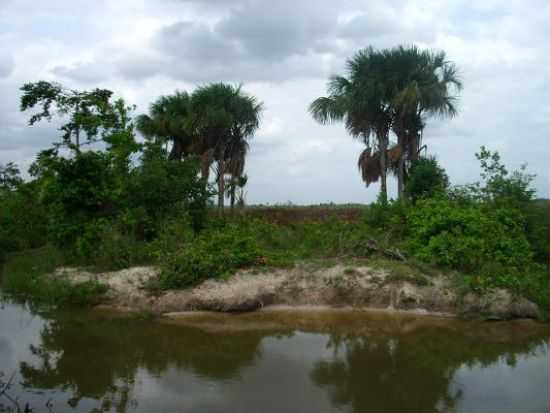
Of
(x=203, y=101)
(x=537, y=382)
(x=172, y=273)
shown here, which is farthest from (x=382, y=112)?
(x=537, y=382)

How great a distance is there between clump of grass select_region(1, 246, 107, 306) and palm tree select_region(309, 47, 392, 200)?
13282mm

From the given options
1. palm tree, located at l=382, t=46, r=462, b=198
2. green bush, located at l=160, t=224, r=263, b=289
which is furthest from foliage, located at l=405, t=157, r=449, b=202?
green bush, located at l=160, t=224, r=263, b=289

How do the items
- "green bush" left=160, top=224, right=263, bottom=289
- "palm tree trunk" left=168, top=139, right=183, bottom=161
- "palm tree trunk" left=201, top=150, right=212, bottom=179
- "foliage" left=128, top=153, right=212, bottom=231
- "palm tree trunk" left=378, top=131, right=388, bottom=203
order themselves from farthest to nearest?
"palm tree trunk" left=168, top=139, right=183, bottom=161 → "palm tree trunk" left=201, top=150, right=212, bottom=179 → "palm tree trunk" left=378, top=131, right=388, bottom=203 → "foliage" left=128, top=153, right=212, bottom=231 → "green bush" left=160, top=224, right=263, bottom=289

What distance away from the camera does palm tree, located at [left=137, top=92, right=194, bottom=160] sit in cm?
2503

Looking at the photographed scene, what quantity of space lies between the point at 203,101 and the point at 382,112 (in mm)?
8375

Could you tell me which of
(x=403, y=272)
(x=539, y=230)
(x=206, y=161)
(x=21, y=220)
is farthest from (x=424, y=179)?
(x=21, y=220)

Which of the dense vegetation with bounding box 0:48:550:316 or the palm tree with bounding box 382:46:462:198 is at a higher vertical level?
the palm tree with bounding box 382:46:462:198

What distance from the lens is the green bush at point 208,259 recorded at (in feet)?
37.1

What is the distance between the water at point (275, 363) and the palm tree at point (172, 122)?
15.1 metres

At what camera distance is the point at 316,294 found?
11547 mm

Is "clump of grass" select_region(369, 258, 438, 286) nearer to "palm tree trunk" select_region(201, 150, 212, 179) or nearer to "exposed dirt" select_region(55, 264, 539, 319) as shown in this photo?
"exposed dirt" select_region(55, 264, 539, 319)

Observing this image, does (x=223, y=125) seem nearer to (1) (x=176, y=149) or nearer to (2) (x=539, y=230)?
(1) (x=176, y=149)

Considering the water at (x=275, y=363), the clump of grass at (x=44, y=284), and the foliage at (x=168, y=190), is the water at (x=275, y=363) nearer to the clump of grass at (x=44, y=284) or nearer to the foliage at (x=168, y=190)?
the clump of grass at (x=44, y=284)

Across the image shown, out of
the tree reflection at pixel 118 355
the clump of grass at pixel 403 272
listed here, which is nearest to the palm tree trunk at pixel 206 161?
the clump of grass at pixel 403 272
